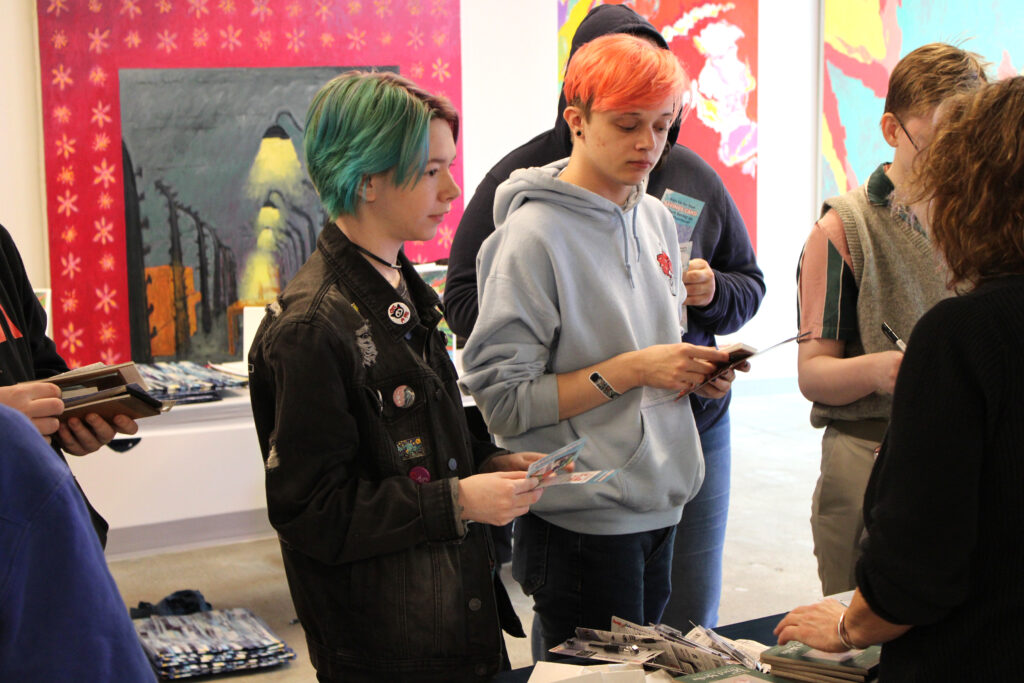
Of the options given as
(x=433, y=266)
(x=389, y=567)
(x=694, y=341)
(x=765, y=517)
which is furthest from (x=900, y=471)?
(x=765, y=517)

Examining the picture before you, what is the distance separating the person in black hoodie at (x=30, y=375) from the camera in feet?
4.92

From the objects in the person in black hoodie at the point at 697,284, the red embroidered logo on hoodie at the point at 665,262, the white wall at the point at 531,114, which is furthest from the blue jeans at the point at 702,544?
the white wall at the point at 531,114

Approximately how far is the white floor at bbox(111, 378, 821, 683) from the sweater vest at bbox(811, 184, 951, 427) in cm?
197

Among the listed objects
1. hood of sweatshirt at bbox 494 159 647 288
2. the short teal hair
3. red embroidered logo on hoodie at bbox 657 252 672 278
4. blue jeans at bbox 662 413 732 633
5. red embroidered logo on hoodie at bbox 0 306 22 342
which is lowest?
blue jeans at bbox 662 413 732 633

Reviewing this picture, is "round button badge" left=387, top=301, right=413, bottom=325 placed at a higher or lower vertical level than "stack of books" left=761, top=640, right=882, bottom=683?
higher

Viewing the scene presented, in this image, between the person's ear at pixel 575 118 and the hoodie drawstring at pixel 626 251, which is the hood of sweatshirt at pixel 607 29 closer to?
the person's ear at pixel 575 118

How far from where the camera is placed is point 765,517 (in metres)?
5.12

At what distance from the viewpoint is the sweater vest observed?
192cm

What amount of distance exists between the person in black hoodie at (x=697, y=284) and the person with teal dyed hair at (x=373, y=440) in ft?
2.44

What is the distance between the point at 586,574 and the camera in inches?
70.1

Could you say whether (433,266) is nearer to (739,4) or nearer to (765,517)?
(765,517)

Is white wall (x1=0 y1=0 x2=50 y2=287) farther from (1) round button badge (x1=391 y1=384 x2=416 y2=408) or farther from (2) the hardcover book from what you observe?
(1) round button badge (x1=391 y1=384 x2=416 y2=408)

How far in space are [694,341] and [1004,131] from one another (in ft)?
4.44

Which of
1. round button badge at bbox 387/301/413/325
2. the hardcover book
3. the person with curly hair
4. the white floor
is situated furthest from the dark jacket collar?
the white floor
